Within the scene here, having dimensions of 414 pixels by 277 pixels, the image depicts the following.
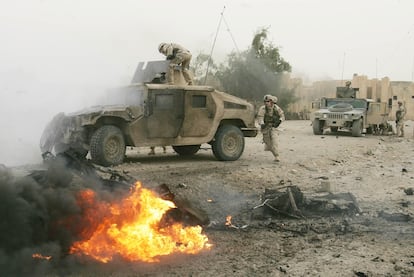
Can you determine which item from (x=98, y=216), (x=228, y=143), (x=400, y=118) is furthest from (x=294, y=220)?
(x=400, y=118)

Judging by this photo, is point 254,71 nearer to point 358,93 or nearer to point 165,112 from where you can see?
point 358,93

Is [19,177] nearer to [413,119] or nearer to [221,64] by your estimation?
[221,64]

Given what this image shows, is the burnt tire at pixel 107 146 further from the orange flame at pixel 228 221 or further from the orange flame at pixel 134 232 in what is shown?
the orange flame at pixel 134 232

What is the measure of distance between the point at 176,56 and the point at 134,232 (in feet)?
24.1

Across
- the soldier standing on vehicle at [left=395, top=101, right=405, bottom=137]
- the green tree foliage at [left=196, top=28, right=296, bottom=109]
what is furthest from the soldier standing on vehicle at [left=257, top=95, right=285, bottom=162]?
the green tree foliage at [left=196, top=28, right=296, bottom=109]

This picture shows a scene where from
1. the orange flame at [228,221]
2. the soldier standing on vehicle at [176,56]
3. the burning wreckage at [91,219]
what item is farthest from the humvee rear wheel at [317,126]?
the burning wreckage at [91,219]

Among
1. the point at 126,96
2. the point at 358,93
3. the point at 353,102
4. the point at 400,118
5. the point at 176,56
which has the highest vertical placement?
the point at 358,93

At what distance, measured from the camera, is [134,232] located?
5316mm

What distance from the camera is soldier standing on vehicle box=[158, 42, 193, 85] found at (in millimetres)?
12021

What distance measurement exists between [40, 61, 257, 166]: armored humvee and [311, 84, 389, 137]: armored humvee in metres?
9.27

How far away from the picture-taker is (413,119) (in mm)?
44969

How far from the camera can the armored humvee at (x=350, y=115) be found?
836 inches

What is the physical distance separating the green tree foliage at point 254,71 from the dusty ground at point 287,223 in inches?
757

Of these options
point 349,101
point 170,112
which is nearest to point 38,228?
point 170,112
